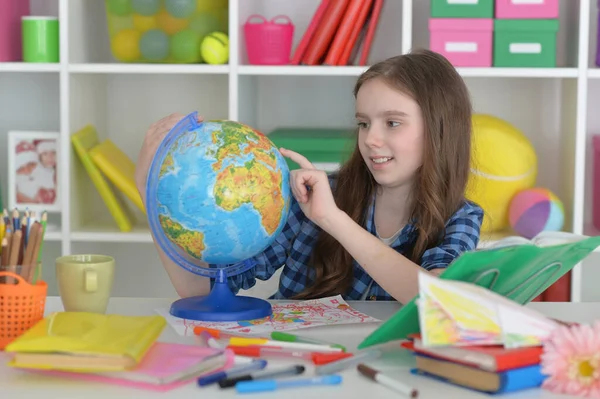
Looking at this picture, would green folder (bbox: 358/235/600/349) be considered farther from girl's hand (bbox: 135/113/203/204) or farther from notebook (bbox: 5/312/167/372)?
girl's hand (bbox: 135/113/203/204)

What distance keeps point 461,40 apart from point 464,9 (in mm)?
96

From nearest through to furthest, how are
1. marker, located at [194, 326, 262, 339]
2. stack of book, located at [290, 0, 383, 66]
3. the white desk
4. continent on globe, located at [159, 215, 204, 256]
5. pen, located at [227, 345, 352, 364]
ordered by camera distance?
1. the white desk
2. pen, located at [227, 345, 352, 364]
3. marker, located at [194, 326, 262, 339]
4. continent on globe, located at [159, 215, 204, 256]
5. stack of book, located at [290, 0, 383, 66]

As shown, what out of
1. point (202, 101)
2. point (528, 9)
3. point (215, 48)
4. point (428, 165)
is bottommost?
point (428, 165)

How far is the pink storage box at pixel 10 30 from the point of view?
277 cm

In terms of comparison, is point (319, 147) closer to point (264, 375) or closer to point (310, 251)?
point (310, 251)

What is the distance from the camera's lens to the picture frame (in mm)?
2811

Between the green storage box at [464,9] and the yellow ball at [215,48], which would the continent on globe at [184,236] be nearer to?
the yellow ball at [215,48]

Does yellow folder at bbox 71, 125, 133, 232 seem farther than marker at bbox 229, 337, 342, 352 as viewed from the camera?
Yes

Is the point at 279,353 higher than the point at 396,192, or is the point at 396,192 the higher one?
the point at 396,192

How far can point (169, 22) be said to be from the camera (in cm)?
276

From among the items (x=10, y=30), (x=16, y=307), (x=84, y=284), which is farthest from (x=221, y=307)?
(x=10, y=30)

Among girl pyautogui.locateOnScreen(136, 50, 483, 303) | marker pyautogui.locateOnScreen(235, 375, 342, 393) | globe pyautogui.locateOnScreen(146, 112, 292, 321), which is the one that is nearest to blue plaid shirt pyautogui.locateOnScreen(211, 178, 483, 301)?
girl pyautogui.locateOnScreen(136, 50, 483, 303)

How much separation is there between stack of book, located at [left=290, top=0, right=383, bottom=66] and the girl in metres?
0.78

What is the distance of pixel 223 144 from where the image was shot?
1356mm
